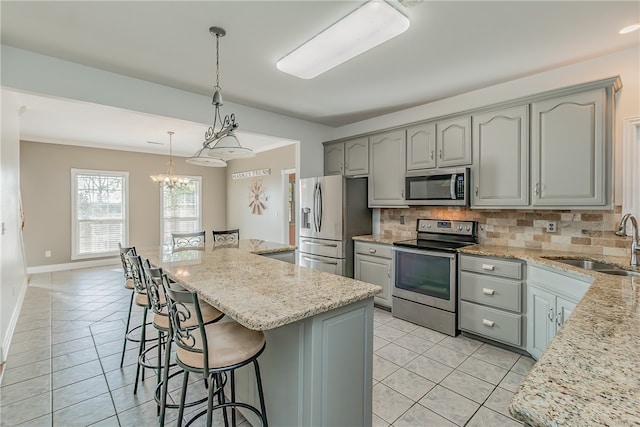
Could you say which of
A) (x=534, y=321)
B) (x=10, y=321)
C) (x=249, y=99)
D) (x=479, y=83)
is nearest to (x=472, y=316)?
(x=534, y=321)

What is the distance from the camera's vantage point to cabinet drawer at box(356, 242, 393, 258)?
145 inches

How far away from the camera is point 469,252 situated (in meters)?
2.92

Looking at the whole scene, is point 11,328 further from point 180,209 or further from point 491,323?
point 491,323

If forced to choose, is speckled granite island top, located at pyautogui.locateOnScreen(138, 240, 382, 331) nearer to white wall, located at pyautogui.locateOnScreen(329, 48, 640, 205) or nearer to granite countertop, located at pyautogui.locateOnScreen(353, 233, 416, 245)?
granite countertop, located at pyautogui.locateOnScreen(353, 233, 416, 245)

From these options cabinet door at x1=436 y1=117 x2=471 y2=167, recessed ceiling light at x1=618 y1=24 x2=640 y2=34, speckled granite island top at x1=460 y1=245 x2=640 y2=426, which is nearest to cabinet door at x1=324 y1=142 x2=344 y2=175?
cabinet door at x1=436 y1=117 x2=471 y2=167

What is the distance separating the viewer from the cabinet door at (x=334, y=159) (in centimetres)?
451

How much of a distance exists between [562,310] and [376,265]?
1906mm

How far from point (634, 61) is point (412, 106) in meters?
1.99

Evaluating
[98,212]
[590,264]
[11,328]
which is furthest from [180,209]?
[590,264]

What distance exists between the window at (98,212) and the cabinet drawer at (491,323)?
22.8 feet

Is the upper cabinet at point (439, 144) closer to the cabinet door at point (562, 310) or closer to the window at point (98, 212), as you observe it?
the cabinet door at point (562, 310)

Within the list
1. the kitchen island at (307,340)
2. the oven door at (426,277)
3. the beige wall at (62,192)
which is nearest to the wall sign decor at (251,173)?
the beige wall at (62,192)

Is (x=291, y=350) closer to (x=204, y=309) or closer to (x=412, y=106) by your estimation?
(x=204, y=309)

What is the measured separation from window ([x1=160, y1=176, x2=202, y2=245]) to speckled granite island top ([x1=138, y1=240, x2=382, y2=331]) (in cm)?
523
